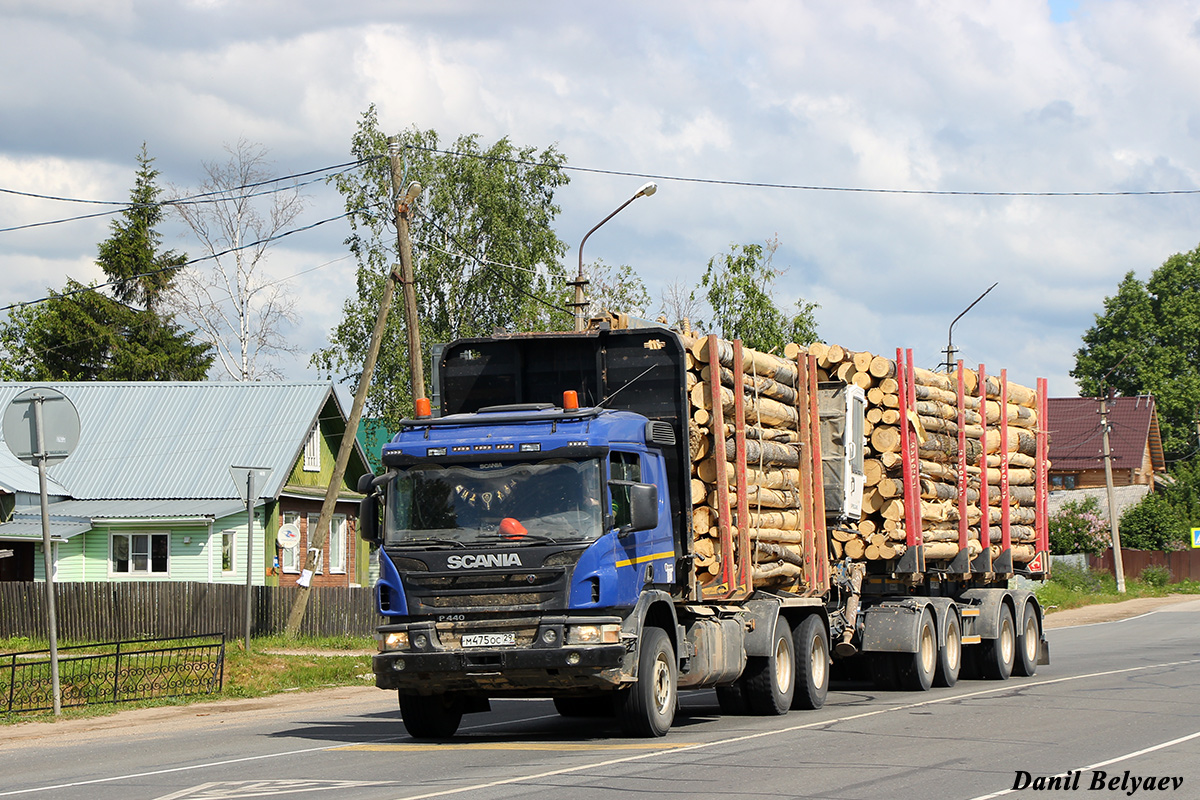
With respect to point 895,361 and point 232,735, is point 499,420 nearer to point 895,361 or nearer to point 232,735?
point 232,735

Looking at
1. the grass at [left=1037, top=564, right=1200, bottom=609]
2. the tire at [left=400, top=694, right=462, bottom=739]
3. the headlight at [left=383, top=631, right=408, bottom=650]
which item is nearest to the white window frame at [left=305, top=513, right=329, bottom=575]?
the grass at [left=1037, top=564, right=1200, bottom=609]

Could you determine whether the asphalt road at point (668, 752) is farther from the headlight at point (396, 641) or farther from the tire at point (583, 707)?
the headlight at point (396, 641)

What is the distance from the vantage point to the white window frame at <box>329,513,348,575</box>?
41.1 metres

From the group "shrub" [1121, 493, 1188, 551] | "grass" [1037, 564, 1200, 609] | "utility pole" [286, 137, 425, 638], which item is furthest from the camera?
"shrub" [1121, 493, 1188, 551]

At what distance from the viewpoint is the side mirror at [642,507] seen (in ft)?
39.2

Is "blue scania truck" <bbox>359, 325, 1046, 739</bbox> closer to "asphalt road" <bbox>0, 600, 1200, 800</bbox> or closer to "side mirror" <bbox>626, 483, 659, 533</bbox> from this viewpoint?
"side mirror" <bbox>626, 483, 659, 533</bbox>

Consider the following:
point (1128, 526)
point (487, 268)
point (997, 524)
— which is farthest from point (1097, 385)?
point (997, 524)

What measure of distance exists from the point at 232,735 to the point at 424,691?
2.84 meters

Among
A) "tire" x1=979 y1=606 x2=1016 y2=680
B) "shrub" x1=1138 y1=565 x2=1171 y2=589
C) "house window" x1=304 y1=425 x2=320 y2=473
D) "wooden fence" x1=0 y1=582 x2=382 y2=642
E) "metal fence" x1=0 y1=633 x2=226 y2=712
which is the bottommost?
"shrub" x1=1138 y1=565 x2=1171 y2=589

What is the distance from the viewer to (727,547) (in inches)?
542

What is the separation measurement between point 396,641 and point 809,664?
5.02 m

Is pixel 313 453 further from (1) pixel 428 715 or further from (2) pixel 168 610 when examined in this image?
(1) pixel 428 715

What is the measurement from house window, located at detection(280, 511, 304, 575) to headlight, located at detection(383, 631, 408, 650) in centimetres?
2776

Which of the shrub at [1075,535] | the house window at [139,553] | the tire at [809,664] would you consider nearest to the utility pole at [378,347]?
the tire at [809,664]
